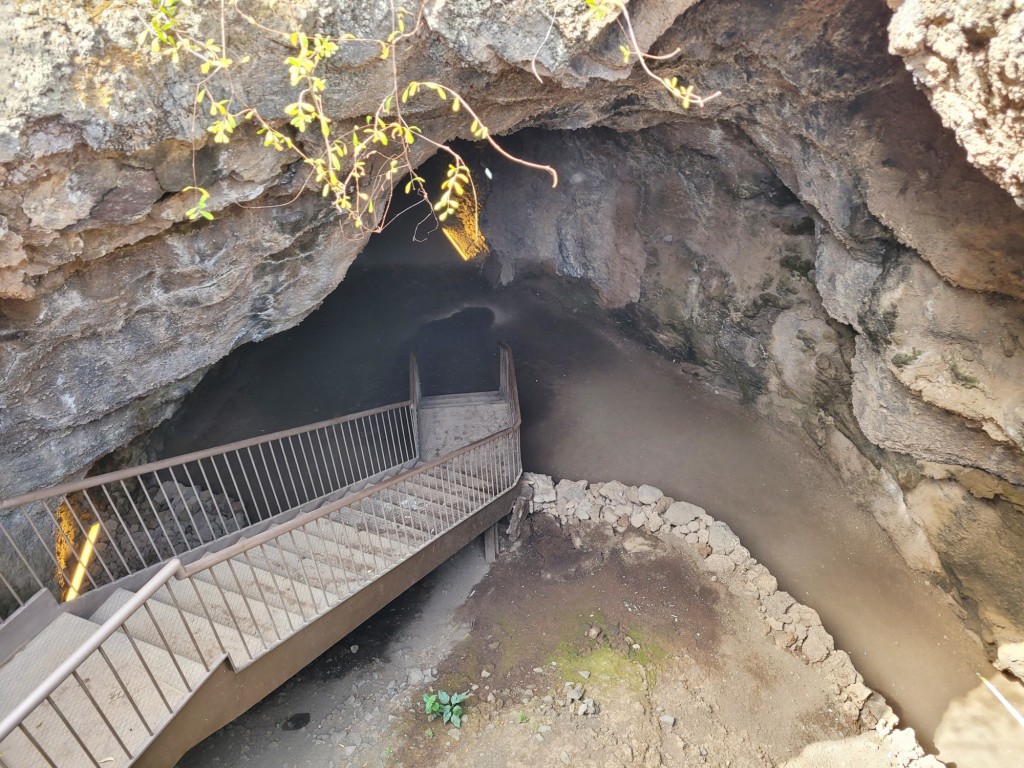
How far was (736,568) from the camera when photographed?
6.93m

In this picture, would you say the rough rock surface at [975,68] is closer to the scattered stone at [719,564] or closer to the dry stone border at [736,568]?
the dry stone border at [736,568]

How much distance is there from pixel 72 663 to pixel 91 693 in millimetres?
922

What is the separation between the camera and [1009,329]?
4609 mm

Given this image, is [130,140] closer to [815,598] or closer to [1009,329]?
[1009,329]

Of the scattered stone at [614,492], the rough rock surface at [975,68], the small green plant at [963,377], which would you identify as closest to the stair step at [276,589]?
the scattered stone at [614,492]

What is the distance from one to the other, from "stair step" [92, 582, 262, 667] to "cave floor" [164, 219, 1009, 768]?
5152 millimetres

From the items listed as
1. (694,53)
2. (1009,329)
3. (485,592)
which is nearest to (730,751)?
(485,592)

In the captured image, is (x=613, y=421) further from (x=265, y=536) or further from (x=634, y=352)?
(x=265, y=536)

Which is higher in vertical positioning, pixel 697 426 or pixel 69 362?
pixel 69 362

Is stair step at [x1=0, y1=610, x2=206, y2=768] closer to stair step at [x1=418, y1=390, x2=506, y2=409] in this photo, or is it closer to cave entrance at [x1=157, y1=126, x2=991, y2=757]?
stair step at [x1=418, y1=390, x2=506, y2=409]

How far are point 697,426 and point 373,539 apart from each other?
5296 millimetres

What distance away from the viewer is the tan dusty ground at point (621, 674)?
5215 millimetres

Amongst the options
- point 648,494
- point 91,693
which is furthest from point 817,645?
point 91,693

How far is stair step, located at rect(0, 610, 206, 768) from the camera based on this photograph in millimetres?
3053
